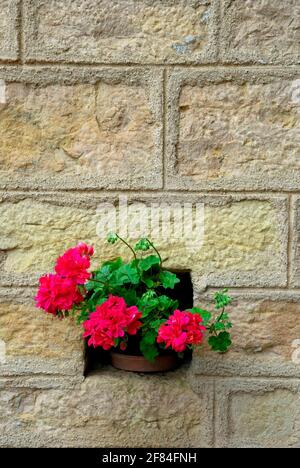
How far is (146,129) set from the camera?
173cm

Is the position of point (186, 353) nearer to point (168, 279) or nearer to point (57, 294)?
point (168, 279)

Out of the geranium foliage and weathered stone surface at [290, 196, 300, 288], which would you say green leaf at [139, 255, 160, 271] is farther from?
weathered stone surface at [290, 196, 300, 288]

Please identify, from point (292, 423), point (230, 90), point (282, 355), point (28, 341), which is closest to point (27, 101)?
point (230, 90)

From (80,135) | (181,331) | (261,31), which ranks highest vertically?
(261,31)

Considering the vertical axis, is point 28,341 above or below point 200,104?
below

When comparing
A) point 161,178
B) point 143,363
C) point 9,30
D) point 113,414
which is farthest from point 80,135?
point 113,414

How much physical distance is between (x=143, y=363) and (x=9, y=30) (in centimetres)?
115

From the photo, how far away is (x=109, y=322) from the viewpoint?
1.47 metres

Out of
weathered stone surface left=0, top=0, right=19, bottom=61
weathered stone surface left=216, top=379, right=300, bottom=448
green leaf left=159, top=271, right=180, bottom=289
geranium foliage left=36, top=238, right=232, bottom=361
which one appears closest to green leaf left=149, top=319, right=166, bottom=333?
geranium foliage left=36, top=238, right=232, bottom=361

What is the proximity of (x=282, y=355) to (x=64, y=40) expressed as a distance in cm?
123

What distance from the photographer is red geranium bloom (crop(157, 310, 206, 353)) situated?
1457mm

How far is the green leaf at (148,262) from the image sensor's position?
166 centimetres

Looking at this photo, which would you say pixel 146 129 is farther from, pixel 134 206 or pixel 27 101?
pixel 27 101

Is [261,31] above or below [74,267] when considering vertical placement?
above
